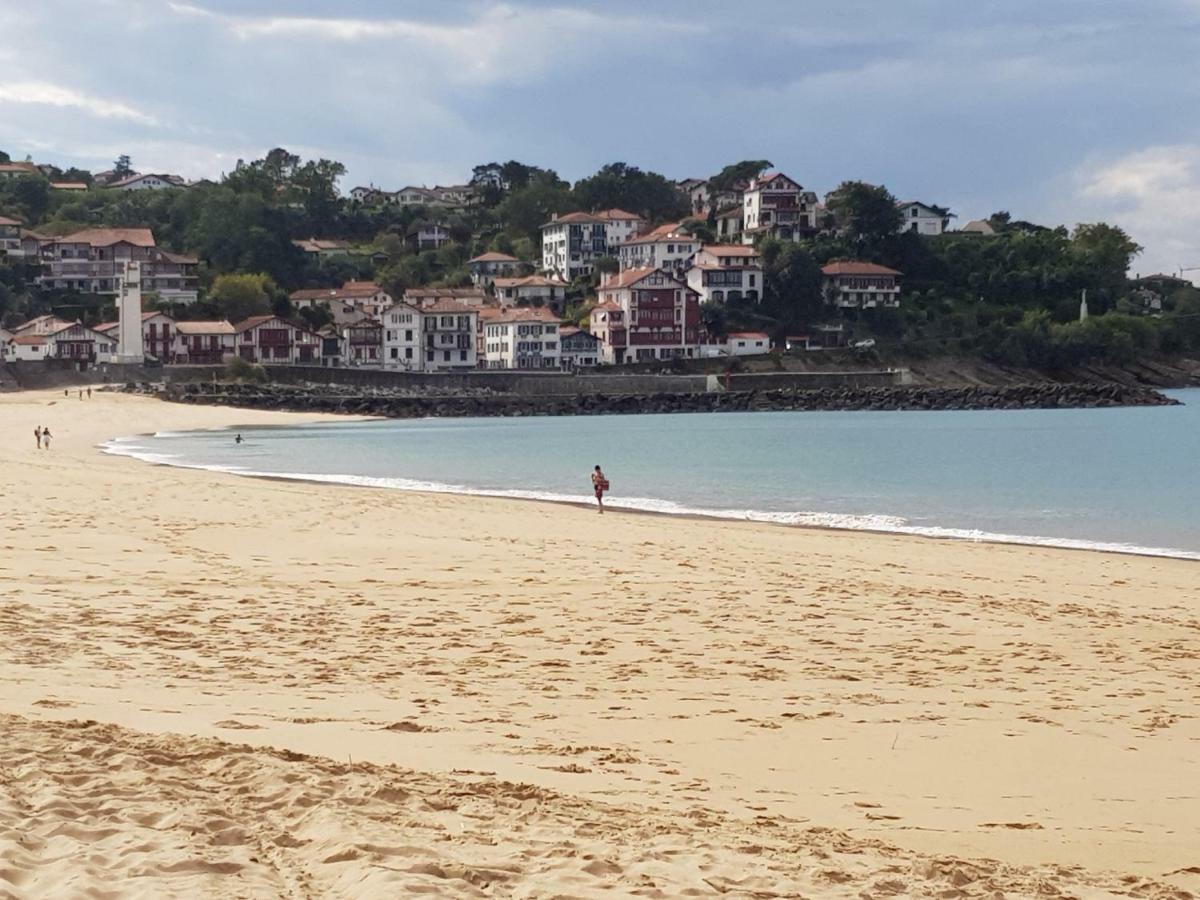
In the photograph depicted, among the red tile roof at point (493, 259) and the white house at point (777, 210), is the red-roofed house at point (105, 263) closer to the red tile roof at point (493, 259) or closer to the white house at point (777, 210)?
the red tile roof at point (493, 259)

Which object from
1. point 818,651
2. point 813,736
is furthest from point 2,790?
point 818,651

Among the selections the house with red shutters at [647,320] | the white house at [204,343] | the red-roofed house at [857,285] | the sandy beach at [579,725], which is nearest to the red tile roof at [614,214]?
the house with red shutters at [647,320]

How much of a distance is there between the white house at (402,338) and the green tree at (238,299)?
993 cm

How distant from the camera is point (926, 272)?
126375mm

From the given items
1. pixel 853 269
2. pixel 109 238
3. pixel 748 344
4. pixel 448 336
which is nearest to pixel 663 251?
pixel 748 344

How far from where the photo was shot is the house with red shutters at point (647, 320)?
10656cm

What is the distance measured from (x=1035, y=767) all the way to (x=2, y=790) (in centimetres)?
519

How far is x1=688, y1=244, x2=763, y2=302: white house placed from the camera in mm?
113938

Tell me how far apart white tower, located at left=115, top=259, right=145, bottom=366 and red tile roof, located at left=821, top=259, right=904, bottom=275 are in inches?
2298

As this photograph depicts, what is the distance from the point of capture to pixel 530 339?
106000 mm

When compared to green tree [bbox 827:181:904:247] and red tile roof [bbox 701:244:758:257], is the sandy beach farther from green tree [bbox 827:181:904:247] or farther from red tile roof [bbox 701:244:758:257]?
green tree [bbox 827:181:904:247]

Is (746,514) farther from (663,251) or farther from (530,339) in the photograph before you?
(663,251)

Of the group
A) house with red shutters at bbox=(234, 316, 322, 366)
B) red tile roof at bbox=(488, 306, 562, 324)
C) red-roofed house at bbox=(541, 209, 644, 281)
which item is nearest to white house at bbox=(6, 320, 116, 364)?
house with red shutters at bbox=(234, 316, 322, 366)

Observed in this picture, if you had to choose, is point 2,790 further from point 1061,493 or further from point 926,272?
point 926,272
